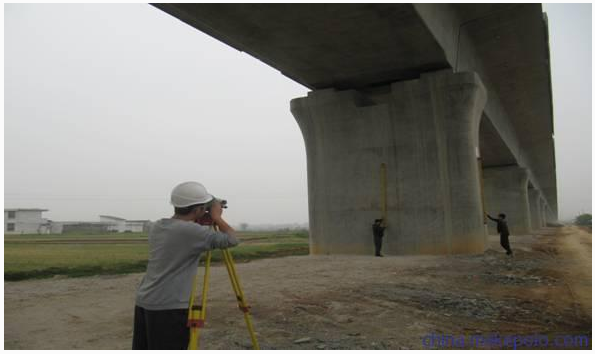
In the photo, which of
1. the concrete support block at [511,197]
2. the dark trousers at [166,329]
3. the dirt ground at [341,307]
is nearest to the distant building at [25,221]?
the concrete support block at [511,197]

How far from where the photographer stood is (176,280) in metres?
3.07

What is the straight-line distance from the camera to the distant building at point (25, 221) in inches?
2724

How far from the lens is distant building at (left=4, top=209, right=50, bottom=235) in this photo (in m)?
69.2

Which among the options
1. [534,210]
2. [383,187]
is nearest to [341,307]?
[383,187]

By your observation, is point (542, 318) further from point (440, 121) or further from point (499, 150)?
point (499, 150)

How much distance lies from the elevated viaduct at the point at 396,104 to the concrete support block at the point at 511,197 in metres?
21.2

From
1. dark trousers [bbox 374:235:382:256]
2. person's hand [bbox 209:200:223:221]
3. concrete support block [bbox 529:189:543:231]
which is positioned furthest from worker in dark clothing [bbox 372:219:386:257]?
concrete support block [bbox 529:189:543:231]

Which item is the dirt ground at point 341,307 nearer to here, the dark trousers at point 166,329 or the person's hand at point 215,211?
the dark trousers at point 166,329

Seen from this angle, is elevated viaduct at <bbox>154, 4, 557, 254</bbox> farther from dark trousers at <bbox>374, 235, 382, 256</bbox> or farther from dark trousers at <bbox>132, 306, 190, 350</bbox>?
dark trousers at <bbox>132, 306, 190, 350</bbox>

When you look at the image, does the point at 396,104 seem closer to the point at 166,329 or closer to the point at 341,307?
the point at 341,307

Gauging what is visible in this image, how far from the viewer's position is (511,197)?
37531 mm

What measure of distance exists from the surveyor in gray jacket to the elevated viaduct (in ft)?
26.0

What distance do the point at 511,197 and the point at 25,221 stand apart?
73528mm

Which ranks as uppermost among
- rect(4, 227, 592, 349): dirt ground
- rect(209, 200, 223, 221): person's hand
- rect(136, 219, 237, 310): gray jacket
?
rect(209, 200, 223, 221): person's hand
